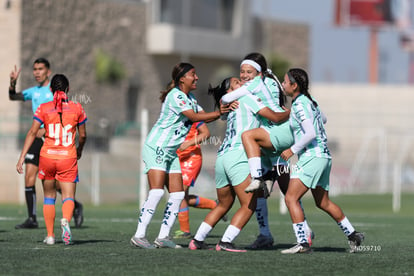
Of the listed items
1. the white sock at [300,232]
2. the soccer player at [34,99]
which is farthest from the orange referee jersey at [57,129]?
the white sock at [300,232]

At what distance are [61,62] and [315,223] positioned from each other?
19.6 m

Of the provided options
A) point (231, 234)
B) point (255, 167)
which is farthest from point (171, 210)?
point (255, 167)

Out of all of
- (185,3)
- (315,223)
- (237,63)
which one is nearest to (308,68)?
Answer: (237,63)

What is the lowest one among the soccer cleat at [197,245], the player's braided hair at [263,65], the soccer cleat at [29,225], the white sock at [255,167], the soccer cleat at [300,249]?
the soccer cleat at [29,225]

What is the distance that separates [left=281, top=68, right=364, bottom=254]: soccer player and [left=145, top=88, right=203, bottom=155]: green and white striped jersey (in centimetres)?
110

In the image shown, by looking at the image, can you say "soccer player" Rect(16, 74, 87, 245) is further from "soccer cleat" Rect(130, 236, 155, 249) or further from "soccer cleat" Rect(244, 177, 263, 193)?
"soccer cleat" Rect(244, 177, 263, 193)

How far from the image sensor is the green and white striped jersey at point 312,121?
32.3 ft

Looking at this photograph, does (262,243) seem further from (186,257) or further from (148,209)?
(186,257)

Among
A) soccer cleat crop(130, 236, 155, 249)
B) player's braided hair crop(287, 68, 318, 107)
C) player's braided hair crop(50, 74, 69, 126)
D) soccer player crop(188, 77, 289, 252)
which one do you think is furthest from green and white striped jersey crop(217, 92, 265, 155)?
player's braided hair crop(50, 74, 69, 126)

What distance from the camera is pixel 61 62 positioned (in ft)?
113

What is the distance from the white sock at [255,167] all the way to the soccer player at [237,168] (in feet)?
0.51

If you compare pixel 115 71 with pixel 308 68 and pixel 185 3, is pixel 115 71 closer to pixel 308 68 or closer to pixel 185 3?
pixel 185 3

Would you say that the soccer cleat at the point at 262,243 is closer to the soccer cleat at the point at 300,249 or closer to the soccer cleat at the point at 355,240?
the soccer cleat at the point at 300,249

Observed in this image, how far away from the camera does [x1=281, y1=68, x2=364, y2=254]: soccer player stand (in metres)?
9.84
